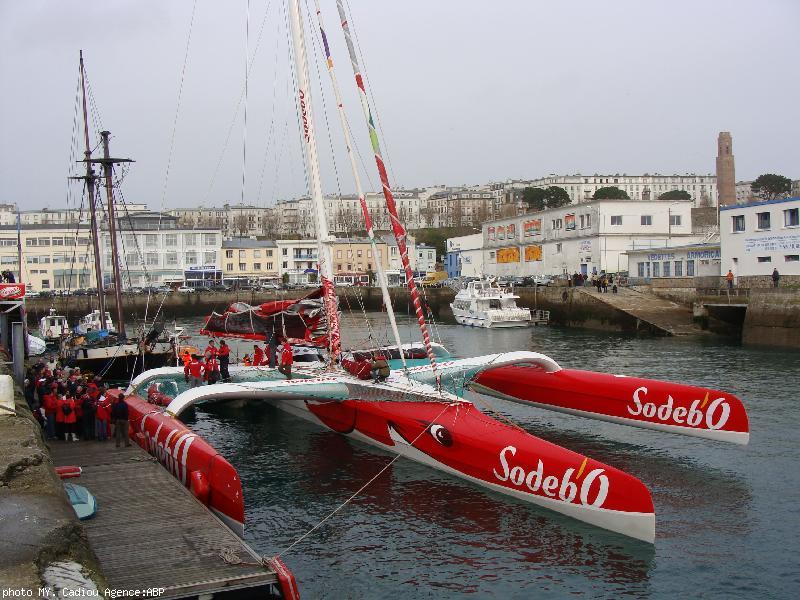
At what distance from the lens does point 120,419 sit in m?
12.7

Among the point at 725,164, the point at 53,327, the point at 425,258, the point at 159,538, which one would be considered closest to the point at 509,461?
the point at 159,538

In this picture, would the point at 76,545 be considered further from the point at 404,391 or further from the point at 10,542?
the point at 404,391

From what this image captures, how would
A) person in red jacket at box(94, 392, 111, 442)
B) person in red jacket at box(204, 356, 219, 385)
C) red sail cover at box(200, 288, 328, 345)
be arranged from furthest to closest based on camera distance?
red sail cover at box(200, 288, 328, 345)
person in red jacket at box(204, 356, 219, 385)
person in red jacket at box(94, 392, 111, 442)

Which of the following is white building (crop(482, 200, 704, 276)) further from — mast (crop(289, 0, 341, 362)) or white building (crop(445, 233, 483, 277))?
mast (crop(289, 0, 341, 362))

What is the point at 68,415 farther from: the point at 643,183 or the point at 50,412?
the point at 643,183

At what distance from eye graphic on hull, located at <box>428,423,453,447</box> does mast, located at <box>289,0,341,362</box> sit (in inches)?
174

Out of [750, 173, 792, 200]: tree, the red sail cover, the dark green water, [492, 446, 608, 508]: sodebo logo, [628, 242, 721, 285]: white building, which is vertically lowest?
the dark green water

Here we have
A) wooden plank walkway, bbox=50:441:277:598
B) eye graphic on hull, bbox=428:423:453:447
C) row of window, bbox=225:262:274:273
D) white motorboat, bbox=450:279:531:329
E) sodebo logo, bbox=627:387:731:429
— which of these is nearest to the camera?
wooden plank walkway, bbox=50:441:277:598

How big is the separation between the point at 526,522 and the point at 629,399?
4.76 meters

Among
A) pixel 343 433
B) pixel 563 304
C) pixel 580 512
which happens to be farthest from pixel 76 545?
pixel 563 304

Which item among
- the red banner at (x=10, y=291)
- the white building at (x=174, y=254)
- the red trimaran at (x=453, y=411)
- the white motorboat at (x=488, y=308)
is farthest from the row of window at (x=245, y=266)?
the red banner at (x=10, y=291)

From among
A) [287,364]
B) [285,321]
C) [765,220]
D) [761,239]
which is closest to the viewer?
[287,364]

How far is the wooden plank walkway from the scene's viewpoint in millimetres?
7082

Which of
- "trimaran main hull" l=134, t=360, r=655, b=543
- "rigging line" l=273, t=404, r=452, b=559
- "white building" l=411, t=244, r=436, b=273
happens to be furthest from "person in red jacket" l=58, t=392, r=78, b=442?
"white building" l=411, t=244, r=436, b=273
